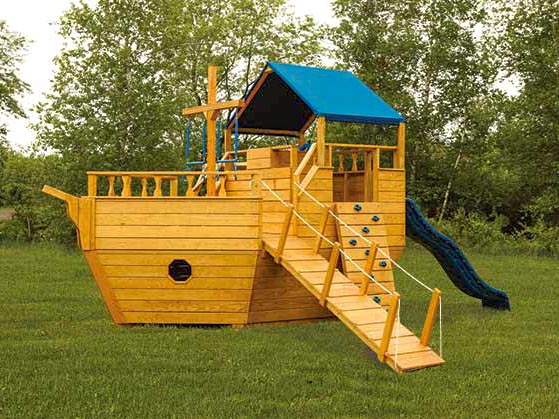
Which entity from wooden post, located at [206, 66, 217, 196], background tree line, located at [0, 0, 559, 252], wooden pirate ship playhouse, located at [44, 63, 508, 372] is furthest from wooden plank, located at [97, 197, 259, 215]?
background tree line, located at [0, 0, 559, 252]

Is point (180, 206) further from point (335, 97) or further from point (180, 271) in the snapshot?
point (335, 97)

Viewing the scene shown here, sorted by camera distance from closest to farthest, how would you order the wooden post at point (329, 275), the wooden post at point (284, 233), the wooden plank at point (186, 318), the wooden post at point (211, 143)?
the wooden post at point (329, 275), the wooden post at point (284, 233), the wooden plank at point (186, 318), the wooden post at point (211, 143)

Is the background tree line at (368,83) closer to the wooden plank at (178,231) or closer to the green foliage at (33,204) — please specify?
the green foliage at (33,204)

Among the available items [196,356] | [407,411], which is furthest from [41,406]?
[407,411]

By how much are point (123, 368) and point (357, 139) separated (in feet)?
71.4

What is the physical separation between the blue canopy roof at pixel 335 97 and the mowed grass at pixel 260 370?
2.99 meters

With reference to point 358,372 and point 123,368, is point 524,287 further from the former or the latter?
point 123,368

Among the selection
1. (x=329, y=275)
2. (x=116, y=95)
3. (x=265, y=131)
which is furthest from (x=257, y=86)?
(x=116, y=95)

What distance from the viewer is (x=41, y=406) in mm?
7098

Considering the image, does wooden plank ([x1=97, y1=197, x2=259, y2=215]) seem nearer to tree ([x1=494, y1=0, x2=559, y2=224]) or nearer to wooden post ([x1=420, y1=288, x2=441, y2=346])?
wooden post ([x1=420, y1=288, x2=441, y2=346])

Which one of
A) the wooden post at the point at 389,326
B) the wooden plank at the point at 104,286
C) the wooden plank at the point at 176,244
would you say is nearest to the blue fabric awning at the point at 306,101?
the wooden plank at the point at 176,244

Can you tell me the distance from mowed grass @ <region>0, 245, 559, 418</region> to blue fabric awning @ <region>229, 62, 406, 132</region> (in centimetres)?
305

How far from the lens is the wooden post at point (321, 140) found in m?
11.3

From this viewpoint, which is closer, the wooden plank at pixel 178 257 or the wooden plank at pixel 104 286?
the wooden plank at pixel 178 257
